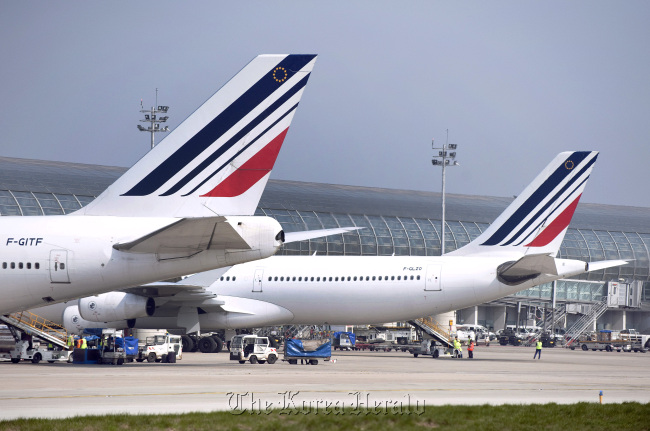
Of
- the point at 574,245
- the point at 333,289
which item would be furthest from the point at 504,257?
the point at 574,245

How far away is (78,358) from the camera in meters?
35.3

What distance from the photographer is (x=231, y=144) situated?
21438mm

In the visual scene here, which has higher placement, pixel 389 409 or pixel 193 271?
pixel 193 271

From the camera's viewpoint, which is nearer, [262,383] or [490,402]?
[490,402]

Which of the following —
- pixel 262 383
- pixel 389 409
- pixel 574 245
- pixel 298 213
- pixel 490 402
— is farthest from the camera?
pixel 574 245

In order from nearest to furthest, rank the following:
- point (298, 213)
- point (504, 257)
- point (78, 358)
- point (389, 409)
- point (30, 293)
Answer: point (389, 409) → point (30, 293) → point (78, 358) → point (504, 257) → point (298, 213)

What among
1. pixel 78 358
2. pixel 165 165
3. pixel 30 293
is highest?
pixel 165 165

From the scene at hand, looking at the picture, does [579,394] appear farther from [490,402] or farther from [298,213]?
[298,213]

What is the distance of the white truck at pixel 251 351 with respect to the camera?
1469 inches

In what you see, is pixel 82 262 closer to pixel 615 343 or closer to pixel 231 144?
pixel 231 144

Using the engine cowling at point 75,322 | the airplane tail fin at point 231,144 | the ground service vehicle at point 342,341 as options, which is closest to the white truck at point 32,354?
the engine cowling at point 75,322

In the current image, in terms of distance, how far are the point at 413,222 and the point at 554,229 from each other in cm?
3798

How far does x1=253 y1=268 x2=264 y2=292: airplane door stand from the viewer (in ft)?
143

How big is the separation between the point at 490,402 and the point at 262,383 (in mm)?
7079
